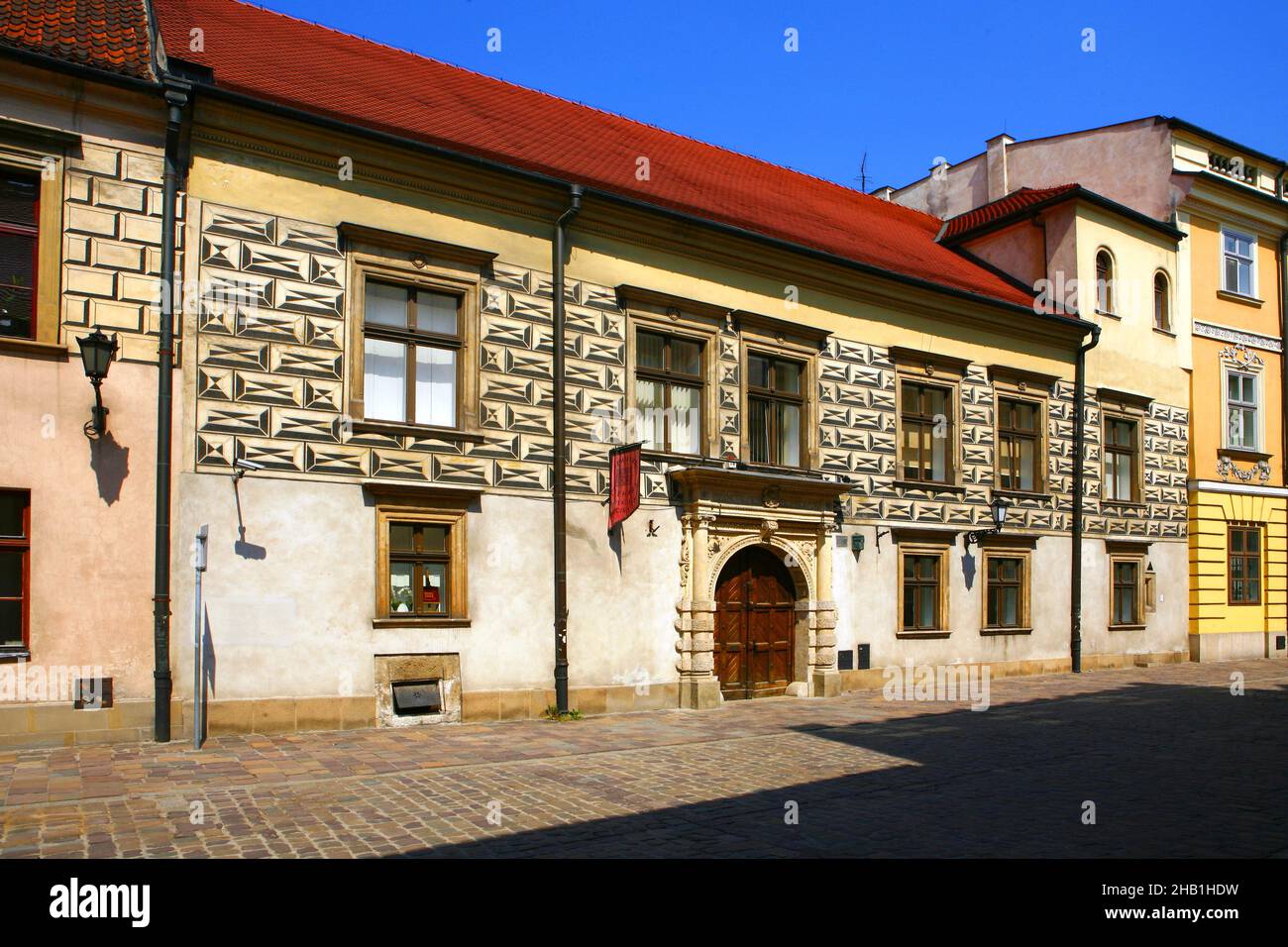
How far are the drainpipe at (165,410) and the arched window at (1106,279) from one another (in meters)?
19.6

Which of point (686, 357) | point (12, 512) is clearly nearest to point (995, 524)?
point (686, 357)

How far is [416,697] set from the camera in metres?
14.1

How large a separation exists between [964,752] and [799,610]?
20.9 feet

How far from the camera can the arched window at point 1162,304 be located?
2594cm

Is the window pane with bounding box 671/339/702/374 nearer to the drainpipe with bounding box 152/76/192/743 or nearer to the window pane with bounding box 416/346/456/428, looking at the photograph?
the window pane with bounding box 416/346/456/428

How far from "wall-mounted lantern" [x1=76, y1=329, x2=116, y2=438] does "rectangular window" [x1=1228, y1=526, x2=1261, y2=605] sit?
25.0 metres

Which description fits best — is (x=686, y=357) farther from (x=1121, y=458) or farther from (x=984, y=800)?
(x=1121, y=458)

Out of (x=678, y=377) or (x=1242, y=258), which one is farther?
(x=1242, y=258)

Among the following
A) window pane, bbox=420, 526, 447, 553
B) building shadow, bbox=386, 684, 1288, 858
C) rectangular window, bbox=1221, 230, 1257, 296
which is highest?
rectangular window, bbox=1221, 230, 1257, 296

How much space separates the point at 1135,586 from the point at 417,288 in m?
18.2

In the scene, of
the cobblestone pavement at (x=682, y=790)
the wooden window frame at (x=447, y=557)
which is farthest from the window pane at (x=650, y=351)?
the cobblestone pavement at (x=682, y=790)

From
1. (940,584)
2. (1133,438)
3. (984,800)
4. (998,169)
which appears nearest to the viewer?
(984,800)

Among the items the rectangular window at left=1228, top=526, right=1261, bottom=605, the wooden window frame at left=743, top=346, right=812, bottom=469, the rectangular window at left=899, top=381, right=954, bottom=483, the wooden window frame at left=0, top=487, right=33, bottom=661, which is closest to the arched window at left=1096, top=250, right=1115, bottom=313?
the rectangular window at left=899, top=381, right=954, bottom=483

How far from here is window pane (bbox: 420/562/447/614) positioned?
47.2 ft
